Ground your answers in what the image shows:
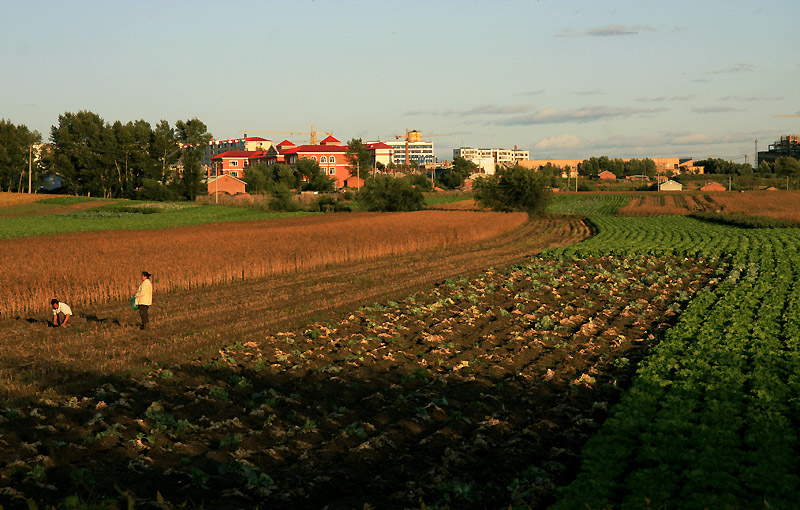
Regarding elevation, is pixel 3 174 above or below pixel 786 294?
above

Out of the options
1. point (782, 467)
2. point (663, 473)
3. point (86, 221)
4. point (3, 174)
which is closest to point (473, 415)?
point (663, 473)

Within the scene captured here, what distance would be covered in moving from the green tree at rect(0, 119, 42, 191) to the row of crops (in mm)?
104050

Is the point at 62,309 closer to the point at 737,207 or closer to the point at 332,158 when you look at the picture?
the point at 737,207

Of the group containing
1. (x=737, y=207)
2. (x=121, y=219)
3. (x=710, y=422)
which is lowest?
(x=710, y=422)

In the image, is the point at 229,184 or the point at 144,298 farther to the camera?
the point at 229,184

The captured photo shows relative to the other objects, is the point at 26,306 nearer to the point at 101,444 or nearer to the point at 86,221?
the point at 101,444

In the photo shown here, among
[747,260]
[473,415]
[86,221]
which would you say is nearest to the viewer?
[473,415]

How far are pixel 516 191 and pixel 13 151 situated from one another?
74335 millimetres

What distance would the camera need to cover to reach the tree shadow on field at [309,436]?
28.6 ft

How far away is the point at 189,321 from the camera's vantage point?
1911cm

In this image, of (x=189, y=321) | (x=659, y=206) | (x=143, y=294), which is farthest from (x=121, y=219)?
(x=659, y=206)

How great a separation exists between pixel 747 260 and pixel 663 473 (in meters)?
26.2

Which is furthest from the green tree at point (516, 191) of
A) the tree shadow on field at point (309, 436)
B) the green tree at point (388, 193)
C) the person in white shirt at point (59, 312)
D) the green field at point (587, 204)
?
the tree shadow on field at point (309, 436)

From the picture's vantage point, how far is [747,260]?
31.2 m
